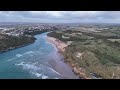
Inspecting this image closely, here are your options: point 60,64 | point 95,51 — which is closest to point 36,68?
point 60,64

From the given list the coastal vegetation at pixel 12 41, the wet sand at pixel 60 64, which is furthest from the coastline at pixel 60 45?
the coastal vegetation at pixel 12 41

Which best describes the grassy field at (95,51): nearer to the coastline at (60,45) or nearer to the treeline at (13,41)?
the coastline at (60,45)

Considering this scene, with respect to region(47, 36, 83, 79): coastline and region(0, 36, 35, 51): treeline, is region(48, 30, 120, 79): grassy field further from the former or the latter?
region(0, 36, 35, 51): treeline

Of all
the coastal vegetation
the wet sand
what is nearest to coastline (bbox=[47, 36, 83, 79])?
the wet sand

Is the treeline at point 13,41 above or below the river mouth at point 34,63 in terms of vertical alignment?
above

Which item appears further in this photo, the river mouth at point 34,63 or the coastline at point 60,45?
the coastline at point 60,45
